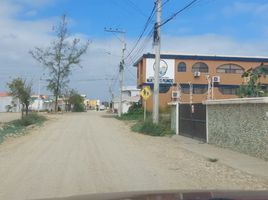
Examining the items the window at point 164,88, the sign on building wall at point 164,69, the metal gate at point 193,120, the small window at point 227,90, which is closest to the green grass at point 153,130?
the metal gate at point 193,120

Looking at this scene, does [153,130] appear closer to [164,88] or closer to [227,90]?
[164,88]

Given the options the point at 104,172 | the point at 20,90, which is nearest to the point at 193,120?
the point at 104,172

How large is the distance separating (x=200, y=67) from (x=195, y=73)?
199 centimetres

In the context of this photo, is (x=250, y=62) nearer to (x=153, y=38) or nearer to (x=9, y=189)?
(x=153, y=38)

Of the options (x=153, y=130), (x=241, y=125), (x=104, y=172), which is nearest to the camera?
(x=104, y=172)

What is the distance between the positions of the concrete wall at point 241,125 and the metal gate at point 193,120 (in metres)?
1.68

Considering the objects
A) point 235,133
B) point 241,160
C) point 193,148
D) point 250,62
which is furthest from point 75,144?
point 250,62

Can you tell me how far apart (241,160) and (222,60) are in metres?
55.7

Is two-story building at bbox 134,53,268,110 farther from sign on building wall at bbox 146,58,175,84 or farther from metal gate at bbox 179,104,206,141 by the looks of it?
metal gate at bbox 179,104,206,141

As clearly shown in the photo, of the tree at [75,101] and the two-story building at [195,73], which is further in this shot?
the tree at [75,101]

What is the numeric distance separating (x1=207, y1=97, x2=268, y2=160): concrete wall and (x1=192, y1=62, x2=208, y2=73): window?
154 ft

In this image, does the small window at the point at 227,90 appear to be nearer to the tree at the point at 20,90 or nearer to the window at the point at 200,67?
the window at the point at 200,67

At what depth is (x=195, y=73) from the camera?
70562mm

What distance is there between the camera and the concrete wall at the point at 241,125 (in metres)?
17.8
